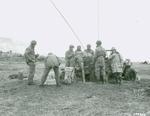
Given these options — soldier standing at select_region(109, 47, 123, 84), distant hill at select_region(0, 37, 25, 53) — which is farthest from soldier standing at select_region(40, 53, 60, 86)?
distant hill at select_region(0, 37, 25, 53)

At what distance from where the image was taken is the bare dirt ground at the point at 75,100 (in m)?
11.0

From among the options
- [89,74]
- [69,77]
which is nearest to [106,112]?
[69,77]

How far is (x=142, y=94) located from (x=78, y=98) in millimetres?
2946

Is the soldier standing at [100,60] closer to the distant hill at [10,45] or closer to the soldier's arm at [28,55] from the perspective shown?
the soldier's arm at [28,55]

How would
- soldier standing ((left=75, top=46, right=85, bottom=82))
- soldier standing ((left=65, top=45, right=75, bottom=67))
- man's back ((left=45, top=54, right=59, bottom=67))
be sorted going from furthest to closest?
1. soldier standing ((left=65, top=45, right=75, bottom=67))
2. soldier standing ((left=75, top=46, right=85, bottom=82))
3. man's back ((left=45, top=54, right=59, bottom=67))

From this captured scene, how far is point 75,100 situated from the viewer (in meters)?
13.1

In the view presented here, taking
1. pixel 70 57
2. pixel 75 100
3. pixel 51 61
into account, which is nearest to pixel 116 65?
pixel 70 57

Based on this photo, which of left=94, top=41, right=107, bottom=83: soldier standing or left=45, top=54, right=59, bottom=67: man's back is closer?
left=45, top=54, right=59, bottom=67: man's back

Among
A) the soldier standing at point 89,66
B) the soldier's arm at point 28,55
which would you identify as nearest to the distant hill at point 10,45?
the soldier standing at point 89,66

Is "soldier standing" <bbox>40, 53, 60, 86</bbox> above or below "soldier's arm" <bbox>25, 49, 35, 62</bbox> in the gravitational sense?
below

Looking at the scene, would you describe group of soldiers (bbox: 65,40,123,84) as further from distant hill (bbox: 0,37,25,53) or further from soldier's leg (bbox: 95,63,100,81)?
distant hill (bbox: 0,37,25,53)

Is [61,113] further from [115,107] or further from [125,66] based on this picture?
[125,66]

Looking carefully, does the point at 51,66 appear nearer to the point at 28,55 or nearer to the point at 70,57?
the point at 28,55

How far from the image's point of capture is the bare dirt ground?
36.2 ft
